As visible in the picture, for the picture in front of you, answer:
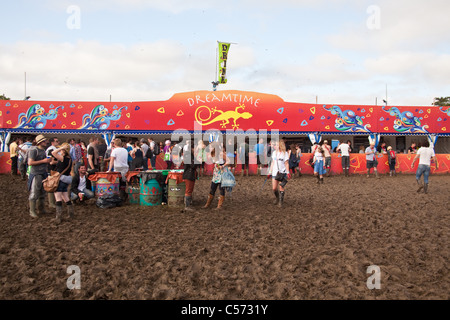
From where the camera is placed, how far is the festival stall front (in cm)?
2177

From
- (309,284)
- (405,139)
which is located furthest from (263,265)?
(405,139)

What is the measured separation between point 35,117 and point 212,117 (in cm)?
1040

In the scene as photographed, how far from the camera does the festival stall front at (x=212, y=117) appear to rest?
71.4ft

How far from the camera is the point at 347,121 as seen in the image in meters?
23.2

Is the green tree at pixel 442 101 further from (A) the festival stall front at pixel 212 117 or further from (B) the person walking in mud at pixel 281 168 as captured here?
(B) the person walking in mud at pixel 281 168

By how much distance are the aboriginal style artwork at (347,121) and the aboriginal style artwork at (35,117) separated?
1657 cm

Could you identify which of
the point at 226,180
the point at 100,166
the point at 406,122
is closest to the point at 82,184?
the point at 226,180

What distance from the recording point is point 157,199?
9633 mm

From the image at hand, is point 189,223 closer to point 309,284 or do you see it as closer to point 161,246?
point 161,246

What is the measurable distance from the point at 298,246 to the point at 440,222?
373 centimetres

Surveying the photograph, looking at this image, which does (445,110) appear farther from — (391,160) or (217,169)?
(217,169)

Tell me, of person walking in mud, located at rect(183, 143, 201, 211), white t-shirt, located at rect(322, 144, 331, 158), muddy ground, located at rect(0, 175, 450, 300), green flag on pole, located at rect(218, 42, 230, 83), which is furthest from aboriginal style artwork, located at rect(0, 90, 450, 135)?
person walking in mud, located at rect(183, 143, 201, 211)

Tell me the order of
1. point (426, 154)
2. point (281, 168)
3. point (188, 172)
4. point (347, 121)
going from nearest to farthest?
point (188, 172) → point (281, 168) → point (426, 154) → point (347, 121)
